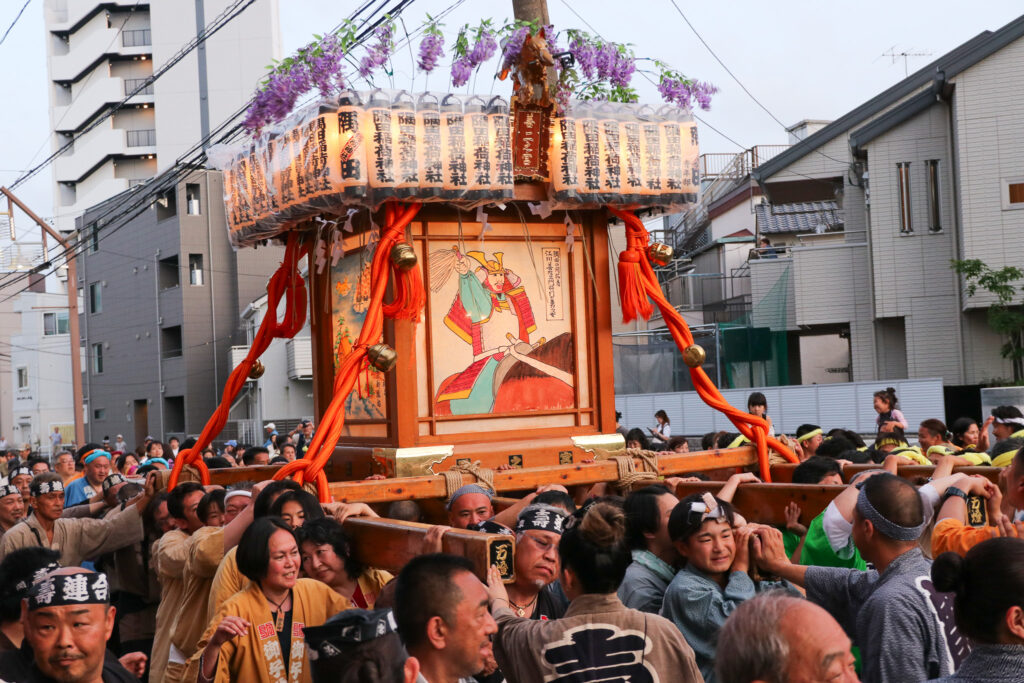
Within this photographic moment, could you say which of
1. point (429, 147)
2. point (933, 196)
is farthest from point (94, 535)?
point (933, 196)

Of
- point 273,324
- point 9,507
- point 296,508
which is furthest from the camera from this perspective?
point 273,324

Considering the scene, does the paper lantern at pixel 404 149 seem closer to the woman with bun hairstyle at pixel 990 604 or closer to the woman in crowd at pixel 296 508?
the woman in crowd at pixel 296 508

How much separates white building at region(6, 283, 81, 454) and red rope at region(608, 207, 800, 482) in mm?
42483

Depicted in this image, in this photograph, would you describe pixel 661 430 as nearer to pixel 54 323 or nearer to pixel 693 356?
pixel 693 356

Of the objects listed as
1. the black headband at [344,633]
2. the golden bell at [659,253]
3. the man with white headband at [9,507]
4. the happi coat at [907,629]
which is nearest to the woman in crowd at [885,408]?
the golden bell at [659,253]

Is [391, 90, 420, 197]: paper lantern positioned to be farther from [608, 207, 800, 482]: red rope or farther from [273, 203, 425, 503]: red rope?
[608, 207, 800, 482]: red rope

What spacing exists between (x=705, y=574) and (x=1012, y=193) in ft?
59.4

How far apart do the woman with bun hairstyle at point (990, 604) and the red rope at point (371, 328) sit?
4079 millimetres

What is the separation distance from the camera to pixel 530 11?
8148mm

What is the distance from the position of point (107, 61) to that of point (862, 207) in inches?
1361

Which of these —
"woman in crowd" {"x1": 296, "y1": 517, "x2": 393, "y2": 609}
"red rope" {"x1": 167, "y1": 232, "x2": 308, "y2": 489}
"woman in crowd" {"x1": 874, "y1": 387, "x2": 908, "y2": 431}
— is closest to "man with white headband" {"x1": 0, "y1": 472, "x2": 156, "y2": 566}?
"red rope" {"x1": 167, "y1": 232, "x2": 308, "y2": 489}

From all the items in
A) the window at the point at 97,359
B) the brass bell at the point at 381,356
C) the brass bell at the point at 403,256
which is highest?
the window at the point at 97,359

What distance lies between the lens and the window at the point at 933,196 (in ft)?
68.3

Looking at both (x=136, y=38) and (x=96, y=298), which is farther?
(x=136, y=38)
